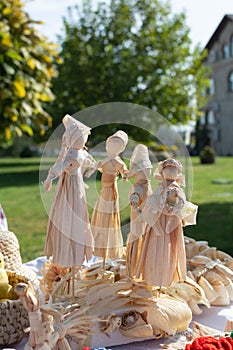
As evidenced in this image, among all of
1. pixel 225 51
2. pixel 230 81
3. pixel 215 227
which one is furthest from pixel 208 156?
pixel 215 227

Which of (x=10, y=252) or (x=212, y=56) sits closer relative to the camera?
(x=10, y=252)

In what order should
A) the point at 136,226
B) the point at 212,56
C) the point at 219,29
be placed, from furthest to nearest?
the point at 212,56
the point at 219,29
the point at 136,226

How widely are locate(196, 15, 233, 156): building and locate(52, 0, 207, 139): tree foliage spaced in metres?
6.85

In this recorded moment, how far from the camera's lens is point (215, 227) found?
479 cm

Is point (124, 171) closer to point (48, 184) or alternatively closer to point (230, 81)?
point (48, 184)

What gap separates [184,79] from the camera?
12484 millimetres

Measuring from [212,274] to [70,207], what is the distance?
48cm

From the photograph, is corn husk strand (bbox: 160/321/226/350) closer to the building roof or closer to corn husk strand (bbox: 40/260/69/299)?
corn husk strand (bbox: 40/260/69/299)

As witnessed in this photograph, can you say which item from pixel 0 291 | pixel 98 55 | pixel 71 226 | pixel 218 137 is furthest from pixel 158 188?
pixel 218 137

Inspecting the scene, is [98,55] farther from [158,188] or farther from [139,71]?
[158,188]

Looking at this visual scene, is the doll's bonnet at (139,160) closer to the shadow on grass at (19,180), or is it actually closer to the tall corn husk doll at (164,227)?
the tall corn husk doll at (164,227)

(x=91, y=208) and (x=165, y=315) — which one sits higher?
(x=91, y=208)

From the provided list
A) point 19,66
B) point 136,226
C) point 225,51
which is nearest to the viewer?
point 136,226

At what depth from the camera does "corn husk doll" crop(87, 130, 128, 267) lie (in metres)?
1.15
